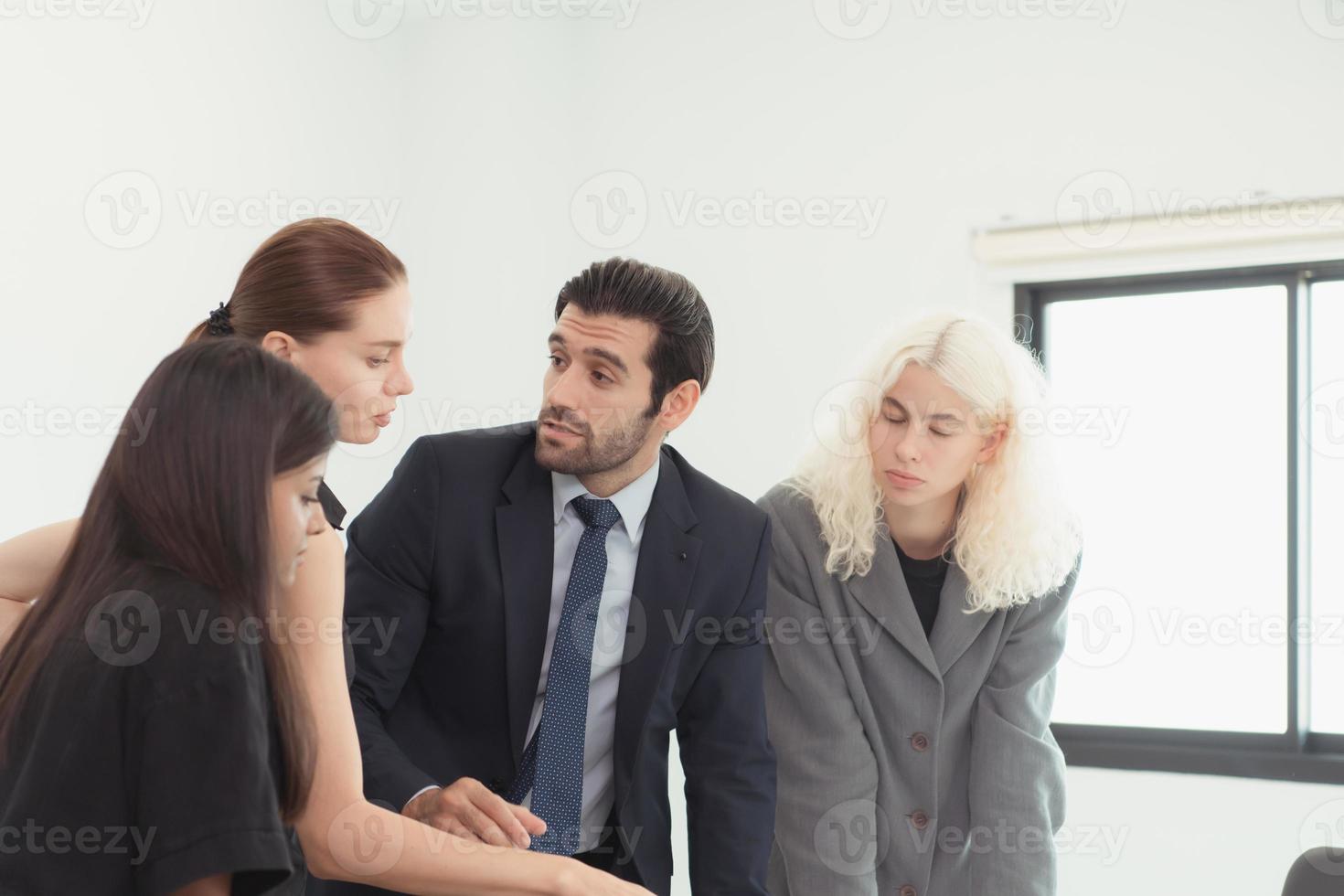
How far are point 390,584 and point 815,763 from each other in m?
0.76

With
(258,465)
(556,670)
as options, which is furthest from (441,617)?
(258,465)

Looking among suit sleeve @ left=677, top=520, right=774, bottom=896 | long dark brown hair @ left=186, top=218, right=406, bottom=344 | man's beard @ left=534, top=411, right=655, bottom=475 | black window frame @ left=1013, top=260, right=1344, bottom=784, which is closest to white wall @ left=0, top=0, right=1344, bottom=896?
black window frame @ left=1013, top=260, right=1344, bottom=784

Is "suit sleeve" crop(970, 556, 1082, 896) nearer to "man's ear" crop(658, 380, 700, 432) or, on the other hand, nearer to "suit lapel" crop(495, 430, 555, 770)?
"man's ear" crop(658, 380, 700, 432)

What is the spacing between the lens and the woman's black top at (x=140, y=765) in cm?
85

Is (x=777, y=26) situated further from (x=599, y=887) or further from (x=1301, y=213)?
(x=599, y=887)

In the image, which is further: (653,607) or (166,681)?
(653,607)

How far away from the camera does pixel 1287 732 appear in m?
3.05

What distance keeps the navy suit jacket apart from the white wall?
3.78 feet

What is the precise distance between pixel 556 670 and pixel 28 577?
2.25 feet

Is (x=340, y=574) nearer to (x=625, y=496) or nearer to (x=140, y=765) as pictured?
(x=140, y=765)

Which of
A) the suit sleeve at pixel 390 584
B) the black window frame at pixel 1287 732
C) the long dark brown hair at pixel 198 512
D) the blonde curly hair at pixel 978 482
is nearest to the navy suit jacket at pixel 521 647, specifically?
the suit sleeve at pixel 390 584

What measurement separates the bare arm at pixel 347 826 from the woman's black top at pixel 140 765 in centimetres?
21

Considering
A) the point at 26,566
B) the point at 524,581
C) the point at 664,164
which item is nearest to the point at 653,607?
the point at 524,581

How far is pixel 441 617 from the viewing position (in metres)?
1.75
